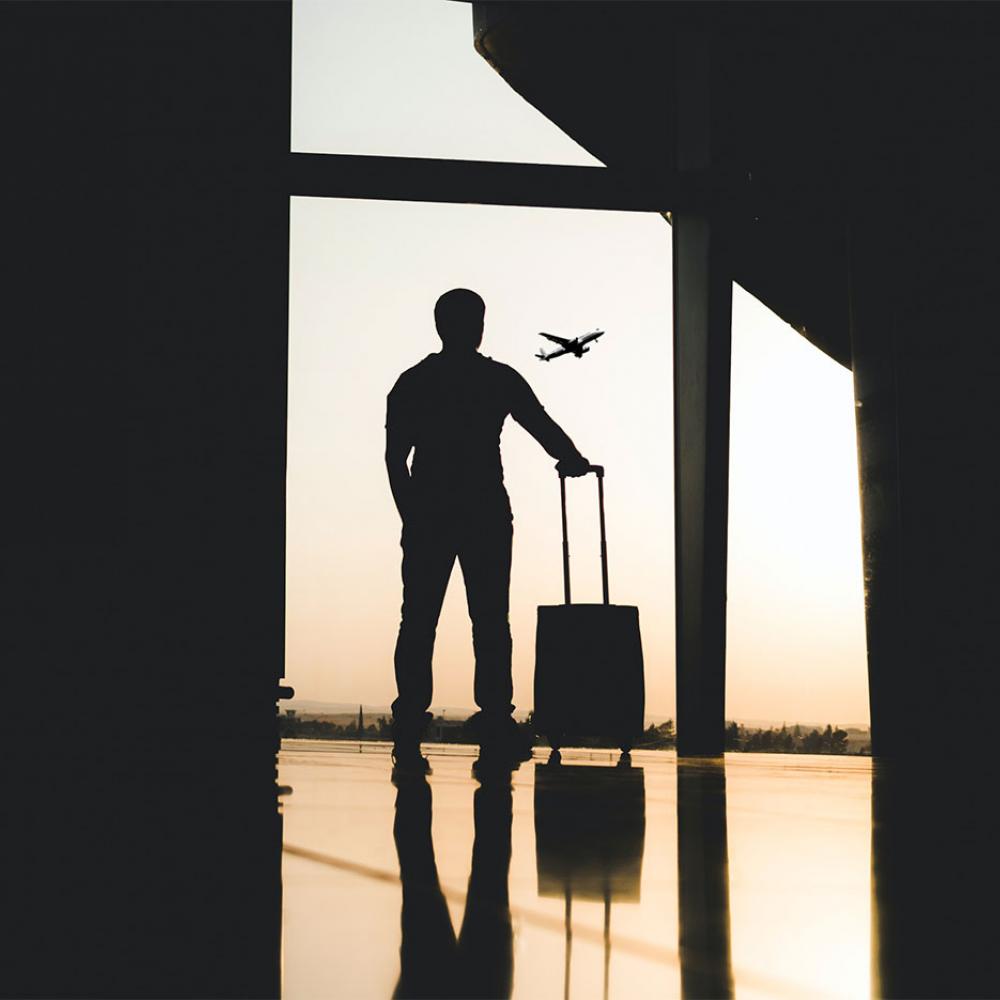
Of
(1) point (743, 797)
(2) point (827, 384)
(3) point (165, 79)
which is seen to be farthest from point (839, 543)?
(3) point (165, 79)

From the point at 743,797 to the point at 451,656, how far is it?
2755 mm

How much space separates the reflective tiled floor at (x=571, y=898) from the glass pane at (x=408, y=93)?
4134 mm

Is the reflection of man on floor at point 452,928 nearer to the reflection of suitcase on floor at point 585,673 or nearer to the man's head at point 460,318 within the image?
the man's head at point 460,318

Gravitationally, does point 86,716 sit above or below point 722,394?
below

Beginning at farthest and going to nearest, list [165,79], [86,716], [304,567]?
[304,567] < [165,79] < [86,716]

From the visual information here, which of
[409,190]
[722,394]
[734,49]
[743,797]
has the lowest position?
[743,797]

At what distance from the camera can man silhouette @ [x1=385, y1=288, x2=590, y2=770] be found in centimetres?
384

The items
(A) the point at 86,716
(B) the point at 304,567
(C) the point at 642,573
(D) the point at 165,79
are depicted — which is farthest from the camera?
(C) the point at 642,573

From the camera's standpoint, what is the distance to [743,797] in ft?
8.86

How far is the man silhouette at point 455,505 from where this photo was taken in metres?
3.84

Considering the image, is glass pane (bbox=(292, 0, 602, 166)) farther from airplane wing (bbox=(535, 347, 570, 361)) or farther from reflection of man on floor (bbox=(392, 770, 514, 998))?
reflection of man on floor (bbox=(392, 770, 514, 998))

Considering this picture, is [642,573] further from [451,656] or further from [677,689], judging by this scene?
[451,656]

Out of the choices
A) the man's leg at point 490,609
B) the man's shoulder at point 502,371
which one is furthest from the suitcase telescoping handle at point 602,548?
the man's leg at point 490,609

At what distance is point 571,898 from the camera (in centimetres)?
111
